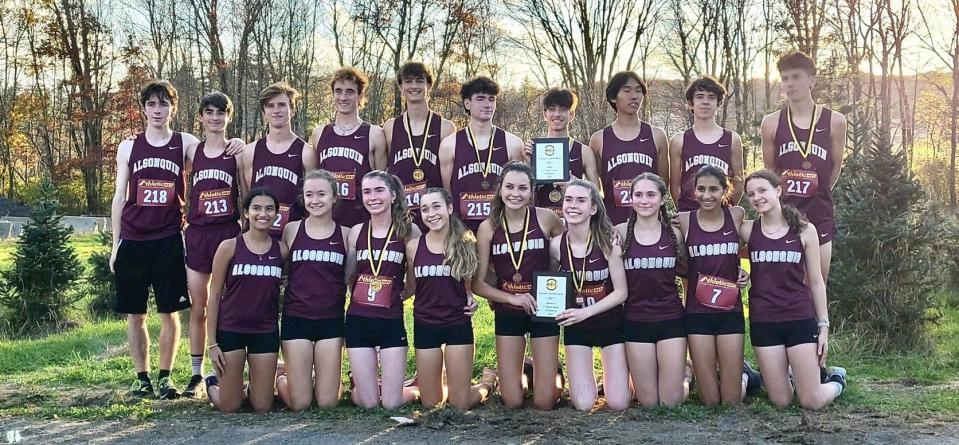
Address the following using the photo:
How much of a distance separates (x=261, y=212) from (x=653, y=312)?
2.72m

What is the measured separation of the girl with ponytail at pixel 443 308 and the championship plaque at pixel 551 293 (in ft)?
1.57

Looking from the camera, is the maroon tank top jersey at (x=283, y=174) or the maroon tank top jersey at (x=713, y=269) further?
the maroon tank top jersey at (x=283, y=174)

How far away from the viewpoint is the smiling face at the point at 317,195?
525 cm

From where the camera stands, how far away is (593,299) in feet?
17.0

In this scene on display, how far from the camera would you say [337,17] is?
2578 cm

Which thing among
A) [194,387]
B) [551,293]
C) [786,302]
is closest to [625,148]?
[551,293]

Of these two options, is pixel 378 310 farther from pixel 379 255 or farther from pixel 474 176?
pixel 474 176

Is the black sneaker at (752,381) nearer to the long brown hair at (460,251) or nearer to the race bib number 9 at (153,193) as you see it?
the long brown hair at (460,251)

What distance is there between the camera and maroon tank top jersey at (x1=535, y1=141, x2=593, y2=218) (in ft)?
19.6

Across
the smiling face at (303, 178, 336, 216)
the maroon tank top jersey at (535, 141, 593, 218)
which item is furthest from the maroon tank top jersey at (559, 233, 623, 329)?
the smiling face at (303, 178, 336, 216)

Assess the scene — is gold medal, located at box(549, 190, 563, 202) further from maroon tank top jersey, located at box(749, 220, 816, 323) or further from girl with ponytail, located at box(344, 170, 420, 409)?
maroon tank top jersey, located at box(749, 220, 816, 323)

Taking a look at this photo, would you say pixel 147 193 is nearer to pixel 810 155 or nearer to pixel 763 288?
pixel 763 288

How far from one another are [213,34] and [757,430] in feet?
74.2

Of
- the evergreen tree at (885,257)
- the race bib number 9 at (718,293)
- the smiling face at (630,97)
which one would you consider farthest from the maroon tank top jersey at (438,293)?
the evergreen tree at (885,257)
